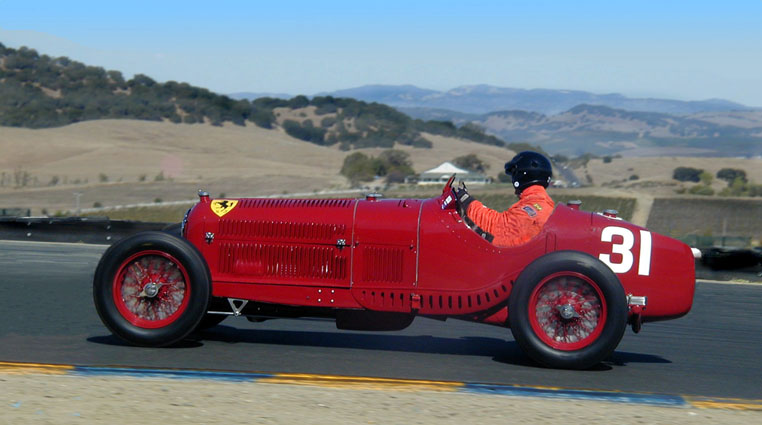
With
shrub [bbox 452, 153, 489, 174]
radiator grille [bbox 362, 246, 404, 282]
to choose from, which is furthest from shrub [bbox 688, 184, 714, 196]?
radiator grille [bbox 362, 246, 404, 282]

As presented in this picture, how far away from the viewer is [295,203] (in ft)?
24.1

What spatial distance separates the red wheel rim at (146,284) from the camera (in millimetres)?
7125

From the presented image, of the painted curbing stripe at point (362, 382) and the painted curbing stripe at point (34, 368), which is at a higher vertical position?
the painted curbing stripe at point (362, 382)

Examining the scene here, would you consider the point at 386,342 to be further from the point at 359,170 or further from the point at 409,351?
the point at 359,170

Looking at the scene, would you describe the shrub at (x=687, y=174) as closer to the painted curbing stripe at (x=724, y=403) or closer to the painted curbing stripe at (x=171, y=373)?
the painted curbing stripe at (x=724, y=403)

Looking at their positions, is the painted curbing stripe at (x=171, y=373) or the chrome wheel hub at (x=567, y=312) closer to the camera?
the painted curbing stripe at (x=171, y=373)

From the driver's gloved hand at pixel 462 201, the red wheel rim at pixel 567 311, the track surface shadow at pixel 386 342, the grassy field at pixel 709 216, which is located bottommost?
the grassy field at pixel 709 216

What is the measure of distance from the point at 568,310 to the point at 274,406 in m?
2.41

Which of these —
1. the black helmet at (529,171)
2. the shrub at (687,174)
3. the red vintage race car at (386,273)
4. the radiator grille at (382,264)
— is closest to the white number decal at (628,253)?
Result: the red vintage race car at (386,273)

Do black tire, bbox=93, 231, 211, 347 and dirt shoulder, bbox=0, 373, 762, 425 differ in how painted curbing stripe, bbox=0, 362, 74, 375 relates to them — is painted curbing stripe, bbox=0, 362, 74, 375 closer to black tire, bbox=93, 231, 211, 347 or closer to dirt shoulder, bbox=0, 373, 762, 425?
dirt shoulder, bbox=0, 373, 762, 425

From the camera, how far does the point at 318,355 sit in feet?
23.0

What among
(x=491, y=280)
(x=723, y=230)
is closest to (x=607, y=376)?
(x=491, y=280)

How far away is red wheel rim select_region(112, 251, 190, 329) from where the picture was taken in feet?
23.4

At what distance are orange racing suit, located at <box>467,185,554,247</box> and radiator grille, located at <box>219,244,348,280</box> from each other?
3.46ft
